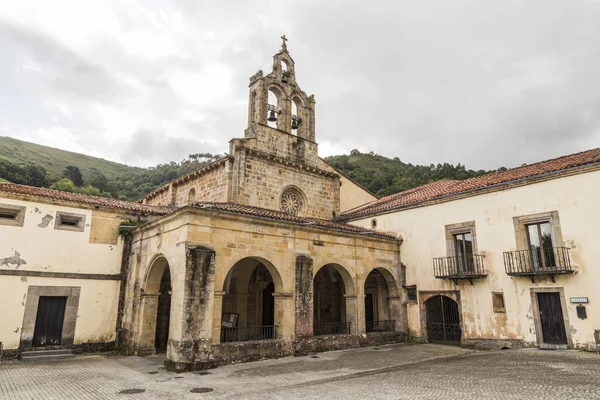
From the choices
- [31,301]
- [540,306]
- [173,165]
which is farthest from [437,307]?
[173,165]

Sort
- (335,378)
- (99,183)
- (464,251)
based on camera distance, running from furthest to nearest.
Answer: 1. (99,183)
2. (464,251)
3. (335,378)

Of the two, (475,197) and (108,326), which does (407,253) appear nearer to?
(475,197)

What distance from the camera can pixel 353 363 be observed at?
11.3 meters

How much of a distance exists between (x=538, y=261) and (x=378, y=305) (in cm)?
727

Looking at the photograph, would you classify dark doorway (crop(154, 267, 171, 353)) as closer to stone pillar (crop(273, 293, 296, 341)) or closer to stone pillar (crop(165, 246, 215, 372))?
stone pillar (crop(165, 246, 215, 372))

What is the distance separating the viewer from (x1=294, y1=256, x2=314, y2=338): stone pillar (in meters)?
13.0

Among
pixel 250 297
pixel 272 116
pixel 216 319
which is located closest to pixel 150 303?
pixel 216 319

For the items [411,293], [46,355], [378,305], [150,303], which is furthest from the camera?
[378,305]

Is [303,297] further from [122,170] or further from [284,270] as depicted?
[122,170]

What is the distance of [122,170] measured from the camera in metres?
107

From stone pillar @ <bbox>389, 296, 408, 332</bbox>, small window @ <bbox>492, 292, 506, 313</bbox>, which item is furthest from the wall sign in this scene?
stone pillar @ <bbox>389, 296, 408, 332</bbox>

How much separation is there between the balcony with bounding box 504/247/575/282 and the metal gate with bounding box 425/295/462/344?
3449 mm

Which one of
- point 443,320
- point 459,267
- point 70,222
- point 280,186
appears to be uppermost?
point 280,186

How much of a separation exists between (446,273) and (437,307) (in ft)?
7.09
